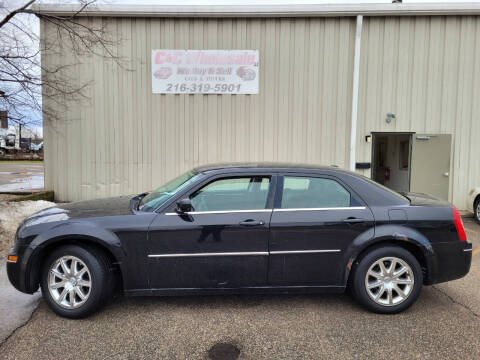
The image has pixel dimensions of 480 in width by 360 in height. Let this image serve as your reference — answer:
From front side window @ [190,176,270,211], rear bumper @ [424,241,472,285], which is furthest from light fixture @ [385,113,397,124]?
front side window @ [190,176,270,211]

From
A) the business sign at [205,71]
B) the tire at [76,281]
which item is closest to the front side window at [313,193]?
the tire at [76,281]

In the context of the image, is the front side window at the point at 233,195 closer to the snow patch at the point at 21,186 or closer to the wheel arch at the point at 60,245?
the wheel arch at the point at 60,245

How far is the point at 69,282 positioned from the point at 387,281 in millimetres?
3174

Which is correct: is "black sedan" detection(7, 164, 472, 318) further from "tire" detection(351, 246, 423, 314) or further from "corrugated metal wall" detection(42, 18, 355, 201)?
"corrugated metal wall" detection(42, 18, 355, 201)

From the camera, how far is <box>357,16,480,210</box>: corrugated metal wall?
28.6 ft

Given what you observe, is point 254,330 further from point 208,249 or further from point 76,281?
point 76,281

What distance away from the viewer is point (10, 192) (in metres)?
9.79

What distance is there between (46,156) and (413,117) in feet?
33.4

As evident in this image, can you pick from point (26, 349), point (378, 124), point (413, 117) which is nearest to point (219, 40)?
point (378, 124)

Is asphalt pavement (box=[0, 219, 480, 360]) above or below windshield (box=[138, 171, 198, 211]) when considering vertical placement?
below

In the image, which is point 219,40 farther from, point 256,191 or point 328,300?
point 328,300

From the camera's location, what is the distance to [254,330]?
3.00 m

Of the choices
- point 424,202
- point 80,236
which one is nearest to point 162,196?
point 80,236

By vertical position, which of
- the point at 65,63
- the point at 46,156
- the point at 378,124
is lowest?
the point at 46,156
